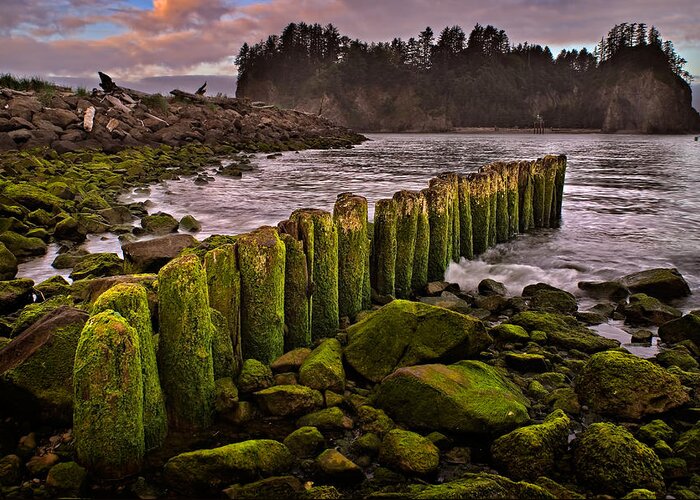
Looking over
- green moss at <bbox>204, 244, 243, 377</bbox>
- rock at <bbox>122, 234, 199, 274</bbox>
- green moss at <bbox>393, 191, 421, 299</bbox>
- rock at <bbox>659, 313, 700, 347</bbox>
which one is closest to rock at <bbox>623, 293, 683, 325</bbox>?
rock at <bbox>659, 313, 700, 347</bbox>

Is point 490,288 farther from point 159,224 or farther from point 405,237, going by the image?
point 159,224

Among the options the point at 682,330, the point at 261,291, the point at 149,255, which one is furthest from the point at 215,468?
the point at 682,330

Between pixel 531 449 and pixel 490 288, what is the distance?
15.3 feet

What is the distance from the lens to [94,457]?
3.47m

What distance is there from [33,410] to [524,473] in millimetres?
3581

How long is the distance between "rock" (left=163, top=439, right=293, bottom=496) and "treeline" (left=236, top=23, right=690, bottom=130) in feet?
464

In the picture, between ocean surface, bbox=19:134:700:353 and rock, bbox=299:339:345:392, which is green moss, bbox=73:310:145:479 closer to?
rock, bbox=299:339:345:392

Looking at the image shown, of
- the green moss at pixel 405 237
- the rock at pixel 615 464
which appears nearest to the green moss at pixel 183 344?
the rock at pixel 615 464

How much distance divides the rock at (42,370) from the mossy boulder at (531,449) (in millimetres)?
3209

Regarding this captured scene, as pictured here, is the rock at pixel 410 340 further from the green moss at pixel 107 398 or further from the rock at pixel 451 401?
the green moss at pixel 107 398

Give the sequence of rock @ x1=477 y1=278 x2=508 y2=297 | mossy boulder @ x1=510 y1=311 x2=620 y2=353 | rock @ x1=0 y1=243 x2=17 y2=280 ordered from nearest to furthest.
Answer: mossy boulder @ x1=510 y1=311 x2=620 y2=353, rock @ x1=0 y1=243 x2=17 y2=280, rock @ x1=477 y1=278 x2=508 y2=297

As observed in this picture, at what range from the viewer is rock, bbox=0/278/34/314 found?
620 cm

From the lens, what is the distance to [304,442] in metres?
3.90

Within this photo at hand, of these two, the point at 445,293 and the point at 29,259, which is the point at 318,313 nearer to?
the point at 445,293
